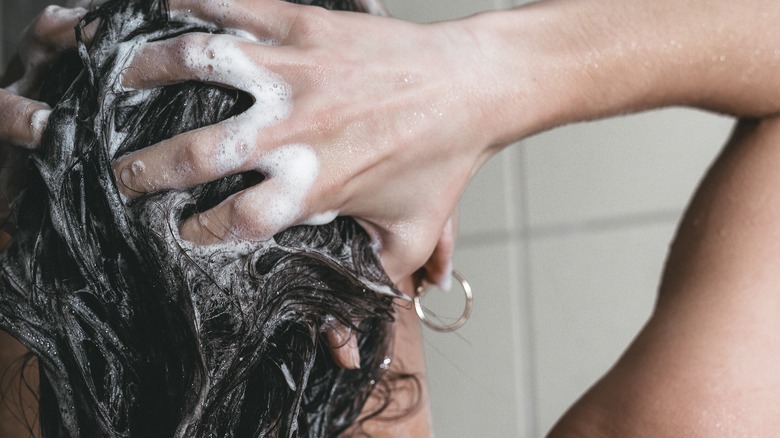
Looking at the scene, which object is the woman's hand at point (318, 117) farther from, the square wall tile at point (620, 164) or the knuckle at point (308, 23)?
the square wall tile at point (620, 164)

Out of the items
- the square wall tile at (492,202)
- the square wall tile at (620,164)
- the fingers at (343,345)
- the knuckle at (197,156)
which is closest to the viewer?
the knuckle at (197,156)

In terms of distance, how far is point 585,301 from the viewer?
52.4 inches

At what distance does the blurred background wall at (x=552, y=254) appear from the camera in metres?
1.27

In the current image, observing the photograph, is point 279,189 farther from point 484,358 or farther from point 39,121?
point 484,358

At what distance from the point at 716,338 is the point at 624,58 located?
0.22 metres

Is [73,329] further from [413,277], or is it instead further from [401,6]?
[401,6]

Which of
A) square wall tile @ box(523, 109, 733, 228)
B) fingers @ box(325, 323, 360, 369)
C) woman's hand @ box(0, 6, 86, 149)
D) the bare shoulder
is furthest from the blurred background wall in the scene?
woman's hand @ box(0, 6, 86, 149)

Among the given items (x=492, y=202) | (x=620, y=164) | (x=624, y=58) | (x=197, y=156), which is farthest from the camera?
(x=492, y=202)

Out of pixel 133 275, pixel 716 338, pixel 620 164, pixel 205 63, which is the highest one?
pixel 205 63

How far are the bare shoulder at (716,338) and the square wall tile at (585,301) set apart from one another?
61 cm

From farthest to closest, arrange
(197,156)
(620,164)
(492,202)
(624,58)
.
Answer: (492,202), (620,164), (624,58), (197,156)

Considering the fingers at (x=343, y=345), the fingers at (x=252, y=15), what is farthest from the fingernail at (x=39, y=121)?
the fingers at (x=343, y=345)

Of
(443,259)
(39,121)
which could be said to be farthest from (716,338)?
(39,121)

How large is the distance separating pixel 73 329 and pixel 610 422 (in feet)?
1.32
